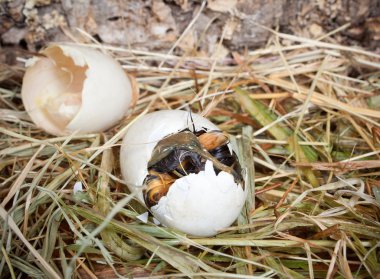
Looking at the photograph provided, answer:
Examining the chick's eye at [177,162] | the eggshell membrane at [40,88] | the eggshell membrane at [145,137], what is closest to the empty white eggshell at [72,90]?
the eggshell membrane at [40,88]

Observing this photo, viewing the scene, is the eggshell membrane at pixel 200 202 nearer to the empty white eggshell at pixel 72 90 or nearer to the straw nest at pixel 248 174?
the straw nest at pixel 248 174

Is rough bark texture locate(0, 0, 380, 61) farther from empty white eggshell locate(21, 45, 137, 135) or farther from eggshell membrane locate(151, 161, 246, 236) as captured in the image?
eggshell membrane locate(151, 161, 246, 236)

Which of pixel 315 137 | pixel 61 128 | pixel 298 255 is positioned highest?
pixel 61 128

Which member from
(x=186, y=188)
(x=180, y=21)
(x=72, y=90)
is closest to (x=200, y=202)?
(x=186, y=188)

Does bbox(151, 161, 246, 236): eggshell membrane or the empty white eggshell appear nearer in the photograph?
bbox(151, 161, 246, 236): eggshell membrane

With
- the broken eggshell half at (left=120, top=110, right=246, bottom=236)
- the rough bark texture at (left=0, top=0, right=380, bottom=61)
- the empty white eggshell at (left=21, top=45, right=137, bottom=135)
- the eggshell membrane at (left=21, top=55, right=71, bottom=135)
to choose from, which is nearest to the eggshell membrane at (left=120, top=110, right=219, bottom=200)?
the broken eggshell half at (left=120, top=110, right=246, bottom=236)

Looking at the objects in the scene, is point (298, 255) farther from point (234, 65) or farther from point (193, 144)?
point (234, 65)

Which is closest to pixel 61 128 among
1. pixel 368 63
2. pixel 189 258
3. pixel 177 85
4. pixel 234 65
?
pixel 177 85
